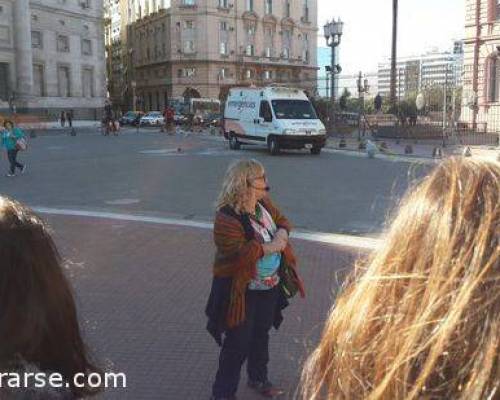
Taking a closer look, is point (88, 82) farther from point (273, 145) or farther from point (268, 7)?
point (273, 145)

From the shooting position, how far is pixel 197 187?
595 inches

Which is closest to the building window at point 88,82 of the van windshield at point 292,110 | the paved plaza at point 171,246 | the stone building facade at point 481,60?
the stone building facade at point 481,60

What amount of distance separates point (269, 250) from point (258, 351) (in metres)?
0.73

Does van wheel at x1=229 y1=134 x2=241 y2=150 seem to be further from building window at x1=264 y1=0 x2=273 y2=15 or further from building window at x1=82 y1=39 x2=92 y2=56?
building window at x1=264 y1=0 x2=273 y2=15

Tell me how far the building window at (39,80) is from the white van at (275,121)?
39.7m

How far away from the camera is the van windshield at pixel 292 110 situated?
24.4 meters

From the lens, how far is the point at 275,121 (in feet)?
78.3

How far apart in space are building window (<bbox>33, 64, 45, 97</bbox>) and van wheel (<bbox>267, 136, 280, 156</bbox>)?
43183 millimetres

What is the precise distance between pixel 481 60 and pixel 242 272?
121 feet

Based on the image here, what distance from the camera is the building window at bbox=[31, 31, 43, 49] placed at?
62.1m

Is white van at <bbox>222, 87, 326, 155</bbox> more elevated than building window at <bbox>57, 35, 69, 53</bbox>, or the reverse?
building window at <bbox>57, 35, 69, 53</bbox>

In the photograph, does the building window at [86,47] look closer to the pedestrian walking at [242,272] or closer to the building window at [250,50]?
the building window at [250,50]

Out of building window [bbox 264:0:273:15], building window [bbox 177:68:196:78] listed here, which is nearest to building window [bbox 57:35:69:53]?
building window [bbox 177:68:196:78]

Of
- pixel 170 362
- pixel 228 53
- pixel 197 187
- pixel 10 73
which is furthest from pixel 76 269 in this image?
pixel 228 53
